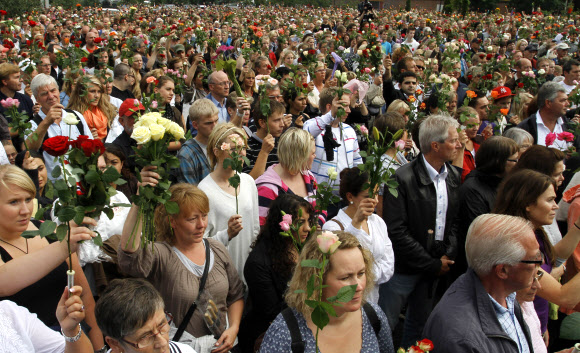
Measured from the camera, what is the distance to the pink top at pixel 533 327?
285cm

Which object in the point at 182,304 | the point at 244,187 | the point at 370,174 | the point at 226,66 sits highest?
the point at 226,66

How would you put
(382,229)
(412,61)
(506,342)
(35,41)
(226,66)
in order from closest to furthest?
(506,342) → (382,229) → (226,66) → (412,61) → (35,41)

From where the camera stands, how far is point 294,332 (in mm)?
2482

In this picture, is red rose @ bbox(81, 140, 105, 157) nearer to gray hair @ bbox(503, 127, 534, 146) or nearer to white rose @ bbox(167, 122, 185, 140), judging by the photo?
white rose @ bbox(167, 122, 185, 140)

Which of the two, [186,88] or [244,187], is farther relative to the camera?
[186,88]

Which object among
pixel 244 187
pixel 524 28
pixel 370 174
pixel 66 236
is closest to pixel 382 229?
pixel 370 174

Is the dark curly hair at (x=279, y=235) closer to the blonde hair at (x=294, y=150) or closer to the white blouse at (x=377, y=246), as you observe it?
the white blouse at (x=377, y=246)

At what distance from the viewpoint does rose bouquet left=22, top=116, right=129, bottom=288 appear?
226cm

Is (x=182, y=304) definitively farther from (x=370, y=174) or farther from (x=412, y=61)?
(x=412, y=61)

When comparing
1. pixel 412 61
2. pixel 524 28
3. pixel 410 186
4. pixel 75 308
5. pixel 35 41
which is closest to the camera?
pixel 75 308

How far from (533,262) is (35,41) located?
956 cm

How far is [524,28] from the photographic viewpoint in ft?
49.7

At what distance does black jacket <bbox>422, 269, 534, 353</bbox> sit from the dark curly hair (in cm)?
105

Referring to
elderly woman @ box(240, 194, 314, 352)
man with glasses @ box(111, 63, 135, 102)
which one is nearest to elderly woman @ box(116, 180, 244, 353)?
elderly woman @ box(240, 194, 314, 352)
